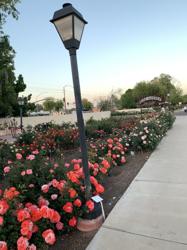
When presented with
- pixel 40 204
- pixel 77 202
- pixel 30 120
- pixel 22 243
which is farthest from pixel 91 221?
pixel 30 120

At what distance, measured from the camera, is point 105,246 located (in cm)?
254

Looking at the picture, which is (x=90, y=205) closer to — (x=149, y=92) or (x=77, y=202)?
(x=77, y=202)

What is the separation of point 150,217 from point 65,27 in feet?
9.41

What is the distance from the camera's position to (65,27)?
2943 millimetres

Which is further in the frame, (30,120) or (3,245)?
(30,120)

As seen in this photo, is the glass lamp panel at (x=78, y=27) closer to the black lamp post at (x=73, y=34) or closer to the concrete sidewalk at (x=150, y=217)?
the black lamp post at (x=73, y=34)

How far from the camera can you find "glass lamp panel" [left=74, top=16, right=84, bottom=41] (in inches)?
115

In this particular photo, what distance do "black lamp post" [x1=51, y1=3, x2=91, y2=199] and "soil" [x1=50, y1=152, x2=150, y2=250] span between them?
54 centimetres

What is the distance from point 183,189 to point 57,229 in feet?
7.81

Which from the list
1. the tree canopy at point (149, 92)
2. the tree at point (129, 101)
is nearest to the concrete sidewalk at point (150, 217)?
the tree canopy at point (149, 92)

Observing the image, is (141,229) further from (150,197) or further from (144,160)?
(144,160)

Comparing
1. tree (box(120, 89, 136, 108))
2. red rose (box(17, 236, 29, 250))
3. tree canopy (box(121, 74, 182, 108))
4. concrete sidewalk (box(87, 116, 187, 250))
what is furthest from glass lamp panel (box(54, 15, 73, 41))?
tree (box(120, 89, 136, 108))

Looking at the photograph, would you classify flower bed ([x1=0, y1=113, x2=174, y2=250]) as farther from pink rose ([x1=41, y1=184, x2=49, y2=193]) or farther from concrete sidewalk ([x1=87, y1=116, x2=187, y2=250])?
concrete sidewalk ([x1=87, y1=116, x2=187, y2=250])

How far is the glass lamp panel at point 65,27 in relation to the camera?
9.45 ft
